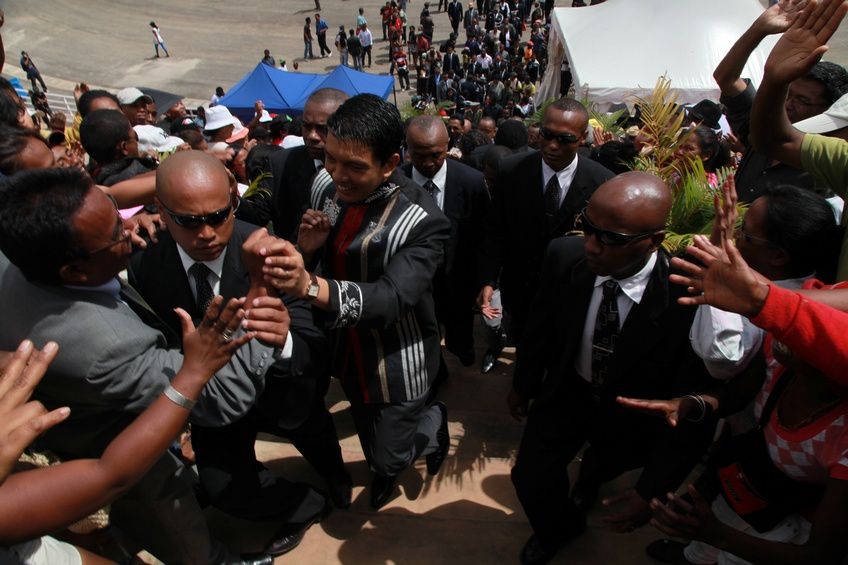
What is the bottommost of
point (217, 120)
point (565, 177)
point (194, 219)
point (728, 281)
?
point (217, 120)

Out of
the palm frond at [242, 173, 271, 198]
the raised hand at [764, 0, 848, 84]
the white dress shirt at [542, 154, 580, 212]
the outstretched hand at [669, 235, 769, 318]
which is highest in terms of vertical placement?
the raised hand at [764, 0, 848, 84]

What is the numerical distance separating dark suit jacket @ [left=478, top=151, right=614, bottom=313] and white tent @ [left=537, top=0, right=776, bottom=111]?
295 inches

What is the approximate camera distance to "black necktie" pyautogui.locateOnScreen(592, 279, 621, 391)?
2.70 metres

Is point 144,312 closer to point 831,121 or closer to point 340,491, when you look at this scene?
point 340,491

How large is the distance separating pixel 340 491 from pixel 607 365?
170 cm

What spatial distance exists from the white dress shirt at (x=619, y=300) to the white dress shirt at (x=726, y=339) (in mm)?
335

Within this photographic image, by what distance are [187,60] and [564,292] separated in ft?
97.0

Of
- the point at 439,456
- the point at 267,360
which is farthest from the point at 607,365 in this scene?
the point at 267,360

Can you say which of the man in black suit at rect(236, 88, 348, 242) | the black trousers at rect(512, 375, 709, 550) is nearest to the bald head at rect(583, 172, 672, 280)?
the black trousers at rect(512, 375, 709, 550)

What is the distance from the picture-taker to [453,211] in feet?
14.3

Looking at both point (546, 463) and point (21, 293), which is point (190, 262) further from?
point (546, 463)

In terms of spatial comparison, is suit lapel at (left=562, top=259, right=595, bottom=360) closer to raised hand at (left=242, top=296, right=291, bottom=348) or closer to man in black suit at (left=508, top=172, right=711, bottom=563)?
man in black suit at (left=508, top=172, right=711, bottom=563)

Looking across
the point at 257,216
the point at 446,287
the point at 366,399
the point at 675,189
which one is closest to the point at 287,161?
the point at 257,216

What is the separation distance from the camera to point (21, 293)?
202 cm
